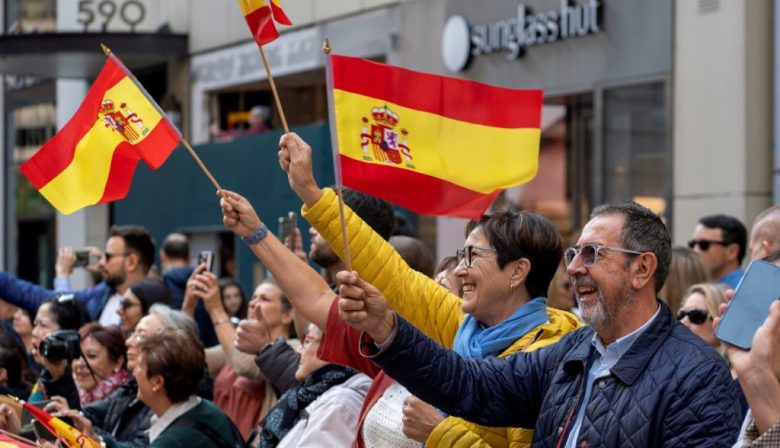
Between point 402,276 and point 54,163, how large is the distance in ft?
7.27

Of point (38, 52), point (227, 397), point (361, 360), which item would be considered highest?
point (38, 52)

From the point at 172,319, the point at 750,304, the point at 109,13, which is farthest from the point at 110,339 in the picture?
the point at 109,13

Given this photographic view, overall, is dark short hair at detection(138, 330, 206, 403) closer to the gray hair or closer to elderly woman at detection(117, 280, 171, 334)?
the gray hair

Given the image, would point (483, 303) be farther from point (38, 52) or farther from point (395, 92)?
point (38, 52)

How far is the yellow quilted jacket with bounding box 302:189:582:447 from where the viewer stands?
4699 millimetres

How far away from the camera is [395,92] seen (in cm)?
552

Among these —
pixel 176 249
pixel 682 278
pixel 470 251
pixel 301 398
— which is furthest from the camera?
pixel 176 249

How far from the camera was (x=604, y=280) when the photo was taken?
412 centimetres

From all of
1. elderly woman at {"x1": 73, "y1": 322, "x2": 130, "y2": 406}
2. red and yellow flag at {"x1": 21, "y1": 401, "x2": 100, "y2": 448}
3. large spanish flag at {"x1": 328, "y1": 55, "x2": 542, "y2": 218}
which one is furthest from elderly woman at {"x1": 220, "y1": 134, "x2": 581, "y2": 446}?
elderly woman at {"x1": 73, "y1": 322, "x2": 130, "y2": 406}

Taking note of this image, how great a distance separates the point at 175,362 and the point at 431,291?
6.00ft

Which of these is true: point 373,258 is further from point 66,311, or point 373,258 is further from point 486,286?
point 66,311

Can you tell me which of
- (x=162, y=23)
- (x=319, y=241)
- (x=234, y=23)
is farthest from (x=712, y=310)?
(x=162, y=23)

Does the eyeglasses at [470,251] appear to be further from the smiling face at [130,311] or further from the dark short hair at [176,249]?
the dark short hair at [176,249]

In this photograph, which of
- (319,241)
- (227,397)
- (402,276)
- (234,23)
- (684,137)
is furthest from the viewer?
(234,23)
